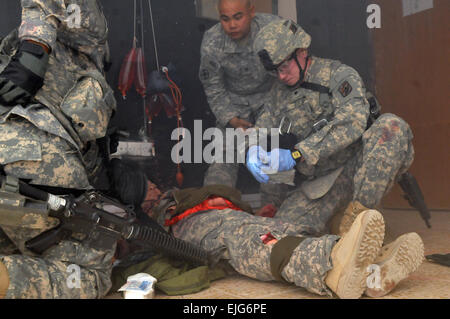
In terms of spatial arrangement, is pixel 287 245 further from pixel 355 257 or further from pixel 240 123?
pixel 240 123

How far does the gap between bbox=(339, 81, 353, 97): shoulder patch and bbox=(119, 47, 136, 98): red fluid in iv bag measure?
1416mm

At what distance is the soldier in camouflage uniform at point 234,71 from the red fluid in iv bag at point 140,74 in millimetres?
458

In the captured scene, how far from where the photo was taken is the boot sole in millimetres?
1425

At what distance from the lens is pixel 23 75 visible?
1.45m

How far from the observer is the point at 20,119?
1502 mm

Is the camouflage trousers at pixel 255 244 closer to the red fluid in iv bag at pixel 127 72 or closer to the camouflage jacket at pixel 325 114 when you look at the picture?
the camouflage jacket at pixel 325 114

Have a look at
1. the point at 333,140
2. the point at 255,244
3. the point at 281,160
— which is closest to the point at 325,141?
the point at 333,140

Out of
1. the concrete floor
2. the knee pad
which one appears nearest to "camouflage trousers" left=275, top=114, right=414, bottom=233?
the concrete floor

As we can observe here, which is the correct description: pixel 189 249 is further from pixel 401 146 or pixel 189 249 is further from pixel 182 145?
pixel 182 145

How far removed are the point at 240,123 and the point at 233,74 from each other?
42 cm

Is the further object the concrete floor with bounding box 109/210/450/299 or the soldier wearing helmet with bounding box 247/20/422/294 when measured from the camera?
the soldier wearing helmet with bounding box 247/20/422/294

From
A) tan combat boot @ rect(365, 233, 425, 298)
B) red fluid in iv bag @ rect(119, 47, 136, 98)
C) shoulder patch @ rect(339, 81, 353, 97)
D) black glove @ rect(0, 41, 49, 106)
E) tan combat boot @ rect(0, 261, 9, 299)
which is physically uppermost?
red fluid in iv bag @ rect(119, 47, 136, 98)

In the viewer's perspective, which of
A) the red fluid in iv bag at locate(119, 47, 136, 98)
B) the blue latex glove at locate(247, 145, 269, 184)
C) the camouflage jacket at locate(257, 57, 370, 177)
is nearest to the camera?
the blue latex glove at locate(247, 145, 269, 184)

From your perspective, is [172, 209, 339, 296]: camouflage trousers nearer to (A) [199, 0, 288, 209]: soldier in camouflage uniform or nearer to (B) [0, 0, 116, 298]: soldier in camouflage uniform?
(B) [0, 0, 116, 298]: soldier in camouflage uniform
